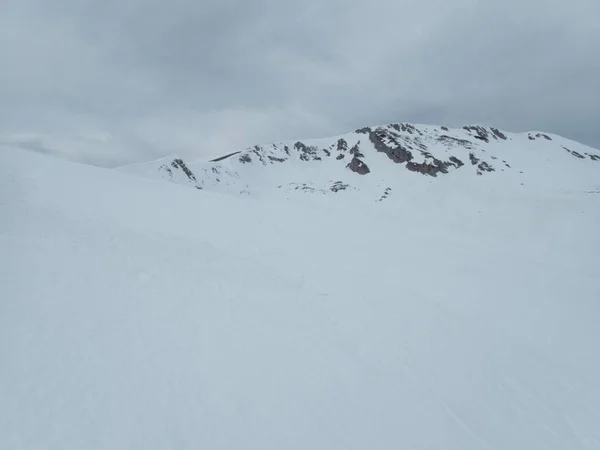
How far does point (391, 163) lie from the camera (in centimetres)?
7731

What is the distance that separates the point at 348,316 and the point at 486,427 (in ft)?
9.69

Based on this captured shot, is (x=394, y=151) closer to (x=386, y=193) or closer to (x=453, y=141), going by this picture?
(x=453, y=141)

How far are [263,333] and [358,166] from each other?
260 feet

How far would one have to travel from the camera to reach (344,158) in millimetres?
91562

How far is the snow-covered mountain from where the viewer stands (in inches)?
2451

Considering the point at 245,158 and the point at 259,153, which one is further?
the point at 259,153

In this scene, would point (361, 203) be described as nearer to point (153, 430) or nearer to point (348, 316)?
point (348, 316)

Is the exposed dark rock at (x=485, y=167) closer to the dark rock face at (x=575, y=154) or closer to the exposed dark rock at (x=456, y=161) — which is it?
the exposed dark rock at (x=456, y=161)

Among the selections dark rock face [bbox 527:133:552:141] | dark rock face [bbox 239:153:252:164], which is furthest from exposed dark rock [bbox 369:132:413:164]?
dark rock face [bbox 527:133:552:141]

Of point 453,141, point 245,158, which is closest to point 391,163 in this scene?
point 453,141

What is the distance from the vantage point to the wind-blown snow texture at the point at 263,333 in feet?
11.9

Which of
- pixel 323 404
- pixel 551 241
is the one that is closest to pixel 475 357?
pixel 323 404

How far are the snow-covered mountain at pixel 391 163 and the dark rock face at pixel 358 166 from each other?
3cm

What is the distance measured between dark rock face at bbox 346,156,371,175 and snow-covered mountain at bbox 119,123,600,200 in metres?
0.03
